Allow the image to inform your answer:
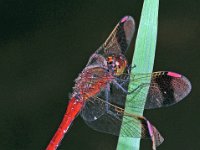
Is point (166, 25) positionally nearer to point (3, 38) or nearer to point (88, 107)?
point (3, 38)

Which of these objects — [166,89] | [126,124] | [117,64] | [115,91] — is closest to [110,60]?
[117,64]

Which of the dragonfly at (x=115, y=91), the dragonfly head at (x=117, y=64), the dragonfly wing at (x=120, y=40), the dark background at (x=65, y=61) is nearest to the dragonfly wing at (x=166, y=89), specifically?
the dragonfly at (x=115, y=91)

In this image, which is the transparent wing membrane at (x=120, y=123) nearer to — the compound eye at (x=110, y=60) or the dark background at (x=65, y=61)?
the compound eye at (x=110, y=60)

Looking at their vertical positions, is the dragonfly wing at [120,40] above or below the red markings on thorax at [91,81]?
above

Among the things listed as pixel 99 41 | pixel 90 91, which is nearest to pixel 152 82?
pixel 90 91

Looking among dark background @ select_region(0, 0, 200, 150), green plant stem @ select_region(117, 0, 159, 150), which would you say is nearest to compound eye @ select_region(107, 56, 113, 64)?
green plant stem @ select_region(117, 0, 159, 150)

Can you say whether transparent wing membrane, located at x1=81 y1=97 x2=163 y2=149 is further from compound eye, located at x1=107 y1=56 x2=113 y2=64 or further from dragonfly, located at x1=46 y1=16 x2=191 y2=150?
compound eye, located at x1=107 y1=56 x2=113 y2=64

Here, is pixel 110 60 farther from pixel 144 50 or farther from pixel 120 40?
pixel 144 50
